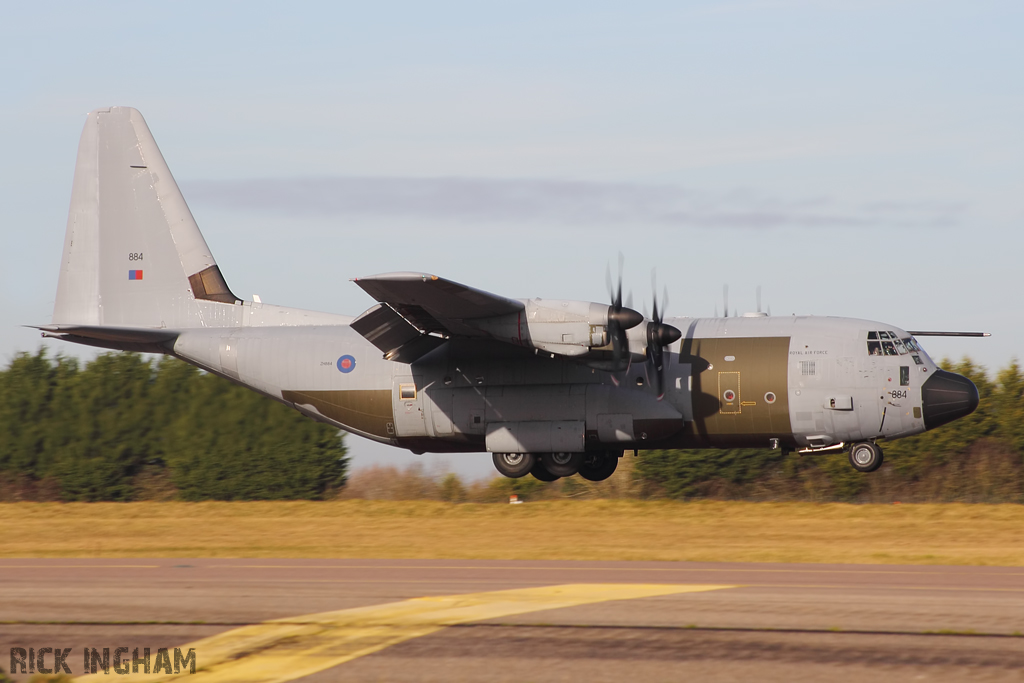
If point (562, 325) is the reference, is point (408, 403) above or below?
below

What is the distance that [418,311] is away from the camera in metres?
23.2

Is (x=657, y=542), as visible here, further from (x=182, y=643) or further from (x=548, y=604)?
(x=182, y=643)

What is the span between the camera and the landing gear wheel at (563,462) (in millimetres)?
26047

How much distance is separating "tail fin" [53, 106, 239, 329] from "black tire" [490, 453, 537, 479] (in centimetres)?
860

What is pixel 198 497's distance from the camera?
33.0 metres

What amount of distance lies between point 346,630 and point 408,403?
1218 centimetres

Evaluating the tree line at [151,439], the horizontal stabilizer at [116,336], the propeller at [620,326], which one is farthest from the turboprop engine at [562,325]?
the tree line at [151,439]

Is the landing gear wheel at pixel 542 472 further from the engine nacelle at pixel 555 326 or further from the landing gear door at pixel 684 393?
the engine nacelle at pixel 555 326

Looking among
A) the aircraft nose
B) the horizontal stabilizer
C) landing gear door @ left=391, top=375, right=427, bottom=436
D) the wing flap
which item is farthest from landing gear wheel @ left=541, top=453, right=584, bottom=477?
the horizontal stabilizer

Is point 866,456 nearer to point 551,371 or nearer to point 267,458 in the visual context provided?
point 551,371

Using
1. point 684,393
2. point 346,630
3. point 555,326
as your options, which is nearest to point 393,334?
point 555,326

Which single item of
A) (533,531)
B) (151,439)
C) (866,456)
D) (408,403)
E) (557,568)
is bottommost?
(557,568)

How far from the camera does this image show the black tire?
25969mm

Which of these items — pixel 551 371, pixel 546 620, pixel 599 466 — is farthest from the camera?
pixel 599 466
